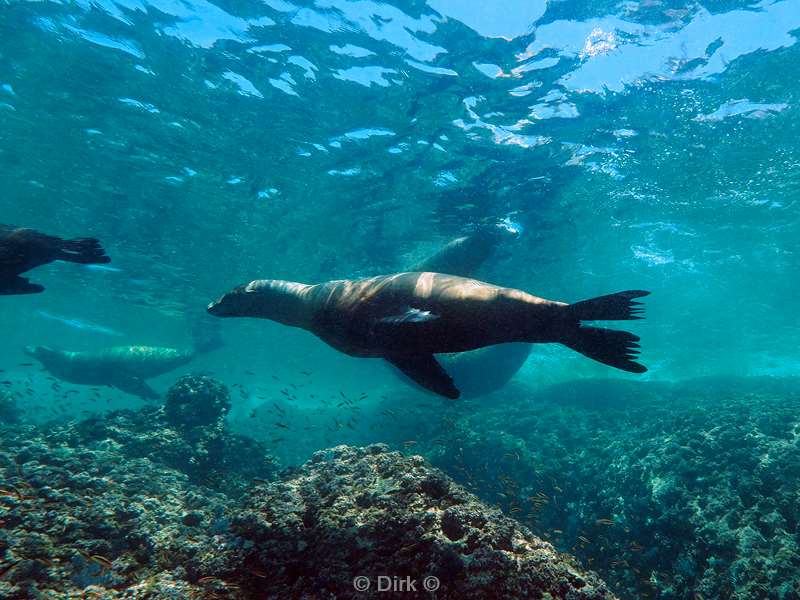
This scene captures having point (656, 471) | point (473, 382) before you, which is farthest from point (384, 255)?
point (656, 471)

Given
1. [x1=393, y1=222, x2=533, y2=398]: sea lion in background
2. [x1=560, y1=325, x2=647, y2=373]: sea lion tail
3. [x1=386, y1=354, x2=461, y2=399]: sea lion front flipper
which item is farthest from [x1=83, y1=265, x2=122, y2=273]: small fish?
[x1=560, y1=325, x2=647, y2=373]: sea lion tail

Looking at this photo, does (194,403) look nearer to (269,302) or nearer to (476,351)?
(269,302)

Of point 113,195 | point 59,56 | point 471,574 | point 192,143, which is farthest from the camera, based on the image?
point 113,195

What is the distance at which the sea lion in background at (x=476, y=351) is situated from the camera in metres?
13.5

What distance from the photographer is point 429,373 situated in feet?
13.7

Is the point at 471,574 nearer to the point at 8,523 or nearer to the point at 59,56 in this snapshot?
the point at 8,523

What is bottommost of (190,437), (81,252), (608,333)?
(190,437)

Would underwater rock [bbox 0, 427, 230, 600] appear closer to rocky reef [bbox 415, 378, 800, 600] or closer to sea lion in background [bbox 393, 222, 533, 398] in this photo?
rocky reef [bbox 415, 378, 800, 600]

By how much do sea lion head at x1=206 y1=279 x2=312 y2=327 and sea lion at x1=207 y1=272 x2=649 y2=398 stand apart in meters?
0.50

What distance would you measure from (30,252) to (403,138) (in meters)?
8.69

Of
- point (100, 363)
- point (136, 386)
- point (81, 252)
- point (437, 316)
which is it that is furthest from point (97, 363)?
point (437, 316)

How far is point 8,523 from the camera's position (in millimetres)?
4176

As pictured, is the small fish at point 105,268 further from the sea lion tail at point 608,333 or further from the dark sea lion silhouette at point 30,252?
the sea lion tail at point 608,333

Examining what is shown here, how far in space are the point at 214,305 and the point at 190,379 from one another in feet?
22.8
